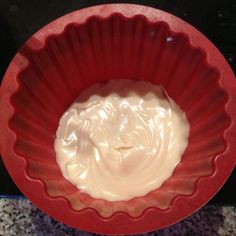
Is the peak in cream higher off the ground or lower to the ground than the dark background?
lower

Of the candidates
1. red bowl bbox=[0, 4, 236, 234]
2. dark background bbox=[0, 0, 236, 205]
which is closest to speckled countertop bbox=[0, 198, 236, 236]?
red bowl bbox=[0, 4, 236, 234]

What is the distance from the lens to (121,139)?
754 millimetres

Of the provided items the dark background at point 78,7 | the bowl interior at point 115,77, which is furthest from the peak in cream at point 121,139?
the dark background at point 78,7

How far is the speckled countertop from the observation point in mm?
682

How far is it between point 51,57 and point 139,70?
16 centimetres

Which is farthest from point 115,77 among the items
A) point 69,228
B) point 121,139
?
point 69,228

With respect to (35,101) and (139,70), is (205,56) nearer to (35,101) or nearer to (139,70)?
(139,70)

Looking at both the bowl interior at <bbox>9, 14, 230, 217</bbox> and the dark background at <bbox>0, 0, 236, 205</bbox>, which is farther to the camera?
the dark background at <bbox>0, 0, 236, 205</bbox>

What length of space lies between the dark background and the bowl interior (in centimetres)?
9

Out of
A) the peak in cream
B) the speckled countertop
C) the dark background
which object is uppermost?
the dark background

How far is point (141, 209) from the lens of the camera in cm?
62

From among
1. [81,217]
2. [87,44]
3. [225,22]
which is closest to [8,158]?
[81,217]

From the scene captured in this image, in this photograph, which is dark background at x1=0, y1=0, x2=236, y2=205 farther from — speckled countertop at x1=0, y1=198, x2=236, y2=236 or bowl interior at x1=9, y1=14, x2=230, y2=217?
speckled countertop at x1=0, y1=198, x2=236, y2=236

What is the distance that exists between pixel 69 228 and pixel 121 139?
0.55ft
